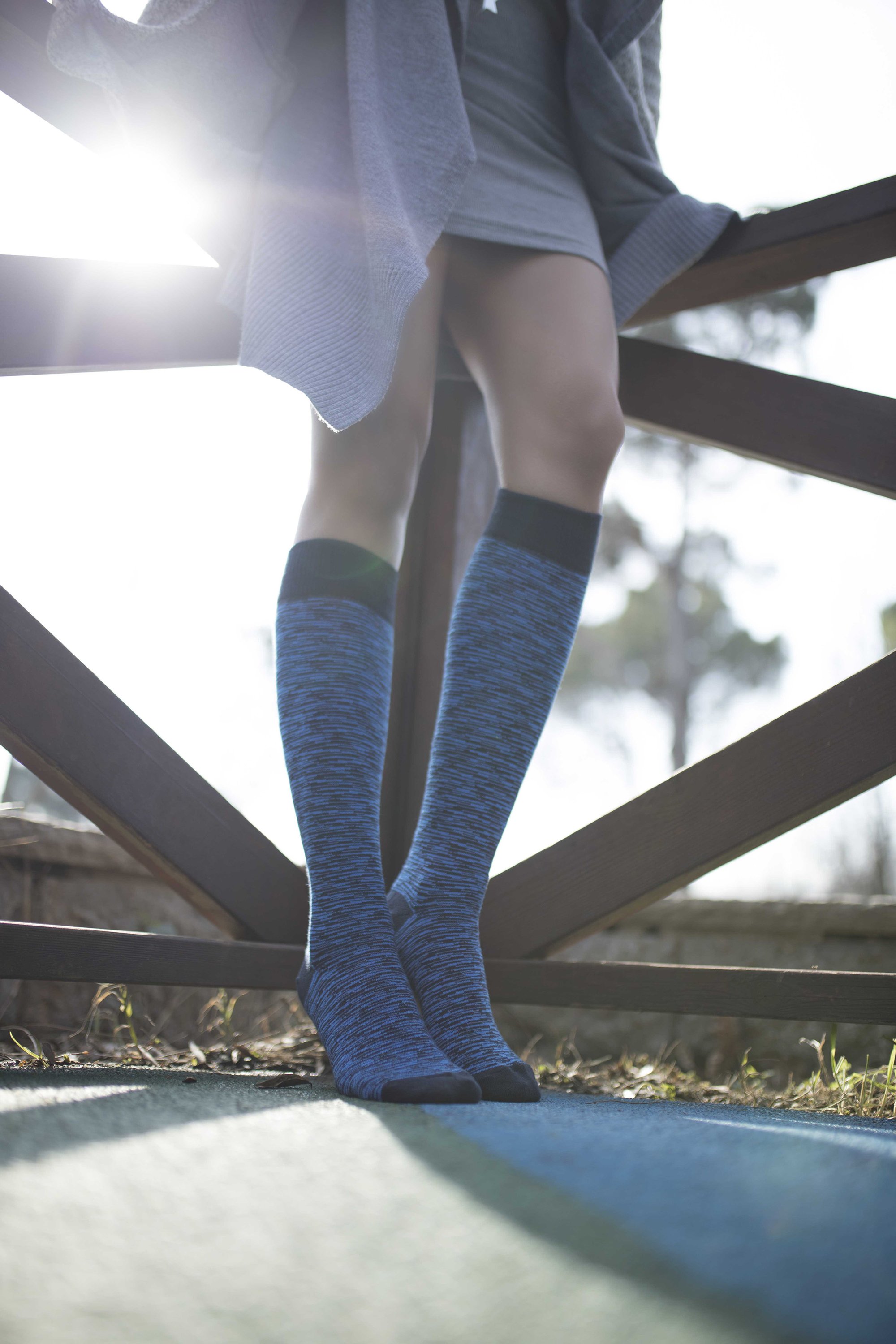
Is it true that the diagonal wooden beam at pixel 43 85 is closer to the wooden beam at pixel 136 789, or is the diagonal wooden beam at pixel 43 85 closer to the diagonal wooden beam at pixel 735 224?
the diagonal wooden beam at pixel 735 224

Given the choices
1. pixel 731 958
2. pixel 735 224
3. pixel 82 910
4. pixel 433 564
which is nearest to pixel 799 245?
pixel 735 224

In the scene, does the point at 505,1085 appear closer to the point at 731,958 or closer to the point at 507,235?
the point at 507,235

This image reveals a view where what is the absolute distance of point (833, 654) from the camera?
1183 cm

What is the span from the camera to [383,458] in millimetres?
941

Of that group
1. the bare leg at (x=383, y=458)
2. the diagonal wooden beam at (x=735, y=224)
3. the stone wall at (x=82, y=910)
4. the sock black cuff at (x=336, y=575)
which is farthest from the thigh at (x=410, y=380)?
the stone wall at (x=82, y=910)

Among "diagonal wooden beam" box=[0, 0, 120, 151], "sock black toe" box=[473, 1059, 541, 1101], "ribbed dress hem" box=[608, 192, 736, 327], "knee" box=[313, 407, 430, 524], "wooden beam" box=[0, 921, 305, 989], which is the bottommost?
"sock black toe" box=[473, 1059, 541, 1101]

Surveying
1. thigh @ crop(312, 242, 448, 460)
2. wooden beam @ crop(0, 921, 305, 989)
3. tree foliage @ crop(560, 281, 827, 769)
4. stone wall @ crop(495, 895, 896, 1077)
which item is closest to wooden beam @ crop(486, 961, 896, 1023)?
wooden beam @ crop(0, 921, 305, 989)

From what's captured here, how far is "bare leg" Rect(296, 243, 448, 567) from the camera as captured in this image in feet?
3.02

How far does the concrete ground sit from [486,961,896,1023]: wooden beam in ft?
1.64

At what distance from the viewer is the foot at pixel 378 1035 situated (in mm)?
624

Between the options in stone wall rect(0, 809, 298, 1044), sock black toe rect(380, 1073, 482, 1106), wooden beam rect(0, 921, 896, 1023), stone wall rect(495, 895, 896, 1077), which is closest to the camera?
sock black toe rect(380, 1073, 482, 1106)

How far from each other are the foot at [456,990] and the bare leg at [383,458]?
0.36 m

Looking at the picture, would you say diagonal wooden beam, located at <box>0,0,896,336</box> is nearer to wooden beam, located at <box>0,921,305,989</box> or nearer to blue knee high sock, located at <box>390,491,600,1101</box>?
blue knee high sock, located at <box>390,491,600,1101</box>

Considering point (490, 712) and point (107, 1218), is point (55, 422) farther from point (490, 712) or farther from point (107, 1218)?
point (107, 1218)
